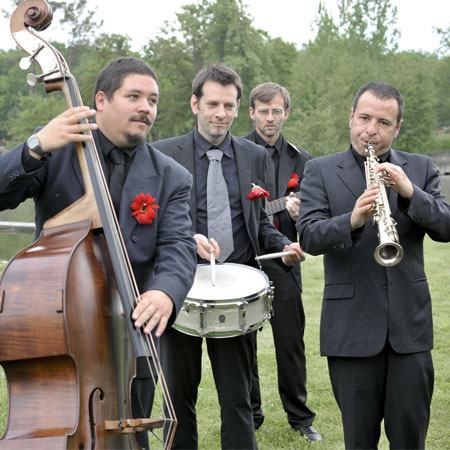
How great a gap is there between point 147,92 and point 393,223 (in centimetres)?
152

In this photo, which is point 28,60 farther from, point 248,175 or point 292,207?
point 292,207

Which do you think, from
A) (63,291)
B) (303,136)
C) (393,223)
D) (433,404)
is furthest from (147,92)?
(303,136)

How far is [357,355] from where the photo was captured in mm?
3990

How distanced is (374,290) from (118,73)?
195 cm

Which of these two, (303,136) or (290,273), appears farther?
(303,136)

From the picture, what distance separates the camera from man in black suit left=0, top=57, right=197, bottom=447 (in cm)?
326

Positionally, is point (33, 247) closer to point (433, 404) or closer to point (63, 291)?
point (63, 291)

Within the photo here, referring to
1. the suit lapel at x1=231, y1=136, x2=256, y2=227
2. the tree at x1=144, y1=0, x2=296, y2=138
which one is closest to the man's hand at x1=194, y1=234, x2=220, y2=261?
the suit lapel at x1=231, y1=136, x2=256, y2=227

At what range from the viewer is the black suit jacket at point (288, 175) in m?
6.47

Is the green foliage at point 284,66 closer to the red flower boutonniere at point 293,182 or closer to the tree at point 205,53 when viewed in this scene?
the tree at point 205,53

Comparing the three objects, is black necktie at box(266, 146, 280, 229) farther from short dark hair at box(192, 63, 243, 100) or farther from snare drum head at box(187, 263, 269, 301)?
snare drum head at box(187, 263, 269, 301)

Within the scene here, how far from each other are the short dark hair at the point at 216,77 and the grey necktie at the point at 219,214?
27.8 inches

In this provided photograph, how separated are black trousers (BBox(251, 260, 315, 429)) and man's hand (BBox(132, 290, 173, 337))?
297cm

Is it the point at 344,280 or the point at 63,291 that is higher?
the point at 63,291
